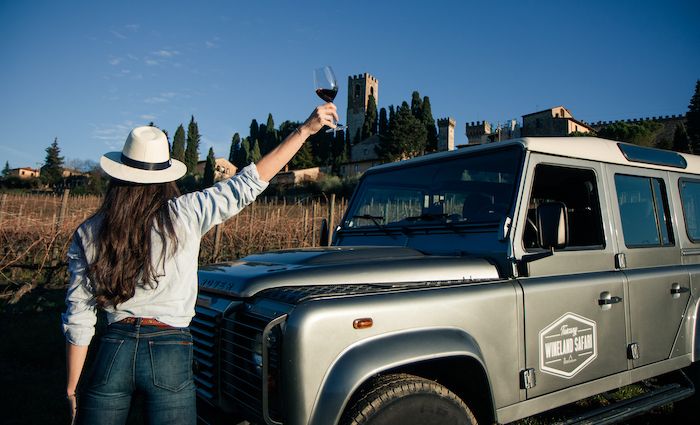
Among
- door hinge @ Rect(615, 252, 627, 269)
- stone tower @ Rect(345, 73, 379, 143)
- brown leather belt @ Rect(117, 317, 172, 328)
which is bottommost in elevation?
brown leather belt @ Rect(117, 317, 172, 328)

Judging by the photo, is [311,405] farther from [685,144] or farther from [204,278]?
[685,144]

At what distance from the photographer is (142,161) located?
208 cm

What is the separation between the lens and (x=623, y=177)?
359 centimetres

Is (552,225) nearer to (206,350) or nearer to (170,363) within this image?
(206,350)

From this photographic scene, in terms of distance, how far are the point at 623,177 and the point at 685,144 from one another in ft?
205

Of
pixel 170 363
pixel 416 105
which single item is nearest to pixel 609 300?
pixel 170 363

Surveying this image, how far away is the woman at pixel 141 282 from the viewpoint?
6.36 feet

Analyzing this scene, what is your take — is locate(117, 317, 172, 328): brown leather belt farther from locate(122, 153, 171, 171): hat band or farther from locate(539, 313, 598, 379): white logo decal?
locate(539, 313, 598, 379): white logo decal

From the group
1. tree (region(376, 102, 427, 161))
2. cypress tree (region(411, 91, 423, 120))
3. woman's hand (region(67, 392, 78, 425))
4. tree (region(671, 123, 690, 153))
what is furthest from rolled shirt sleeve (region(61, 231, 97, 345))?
cypress tree (region(411, 91, 423, 120))

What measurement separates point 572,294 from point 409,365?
123 cm

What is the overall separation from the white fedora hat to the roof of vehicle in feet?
6.67

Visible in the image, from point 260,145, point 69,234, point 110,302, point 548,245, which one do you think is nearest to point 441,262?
point 548,245

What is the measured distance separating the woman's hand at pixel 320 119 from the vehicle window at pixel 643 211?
2373 millimetres

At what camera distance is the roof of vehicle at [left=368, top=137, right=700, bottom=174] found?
3.11 metres
